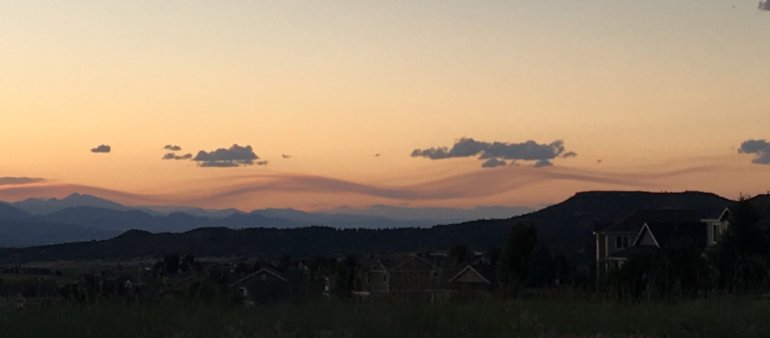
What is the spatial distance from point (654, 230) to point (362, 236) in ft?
106

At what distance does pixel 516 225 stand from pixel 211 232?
5579 centimetres

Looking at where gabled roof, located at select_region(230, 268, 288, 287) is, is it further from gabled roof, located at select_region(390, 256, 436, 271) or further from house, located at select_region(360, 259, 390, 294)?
gabled roof, located at select_region(390, 256, 436, 271)

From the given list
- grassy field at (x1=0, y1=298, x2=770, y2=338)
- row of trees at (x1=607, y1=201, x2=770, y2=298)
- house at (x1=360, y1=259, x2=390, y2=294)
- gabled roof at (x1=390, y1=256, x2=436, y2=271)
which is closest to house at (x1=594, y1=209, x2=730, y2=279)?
row of trees at (x1=607, y1=201, x2=770, y2=298)

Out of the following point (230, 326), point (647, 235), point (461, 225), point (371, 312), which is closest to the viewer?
point (230, 326)

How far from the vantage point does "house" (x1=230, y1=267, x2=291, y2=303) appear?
13680mm

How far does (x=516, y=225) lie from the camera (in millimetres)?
45250

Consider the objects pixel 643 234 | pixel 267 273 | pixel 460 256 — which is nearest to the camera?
pixel 267 273

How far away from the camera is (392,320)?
40.1 ft

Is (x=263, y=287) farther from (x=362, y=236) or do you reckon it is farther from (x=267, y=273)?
(x=362, y=236)

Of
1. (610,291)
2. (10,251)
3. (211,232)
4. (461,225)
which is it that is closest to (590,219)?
(461,225)

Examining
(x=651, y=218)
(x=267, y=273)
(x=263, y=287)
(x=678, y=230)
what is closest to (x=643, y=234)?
(x=678, y=230)

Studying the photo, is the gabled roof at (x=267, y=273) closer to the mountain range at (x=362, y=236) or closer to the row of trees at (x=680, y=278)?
the row of trees at (x=680, y=278)

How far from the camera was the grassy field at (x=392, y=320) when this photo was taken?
38.0 ft

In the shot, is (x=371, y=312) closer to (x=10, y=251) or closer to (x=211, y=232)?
(x=211, y=232)
